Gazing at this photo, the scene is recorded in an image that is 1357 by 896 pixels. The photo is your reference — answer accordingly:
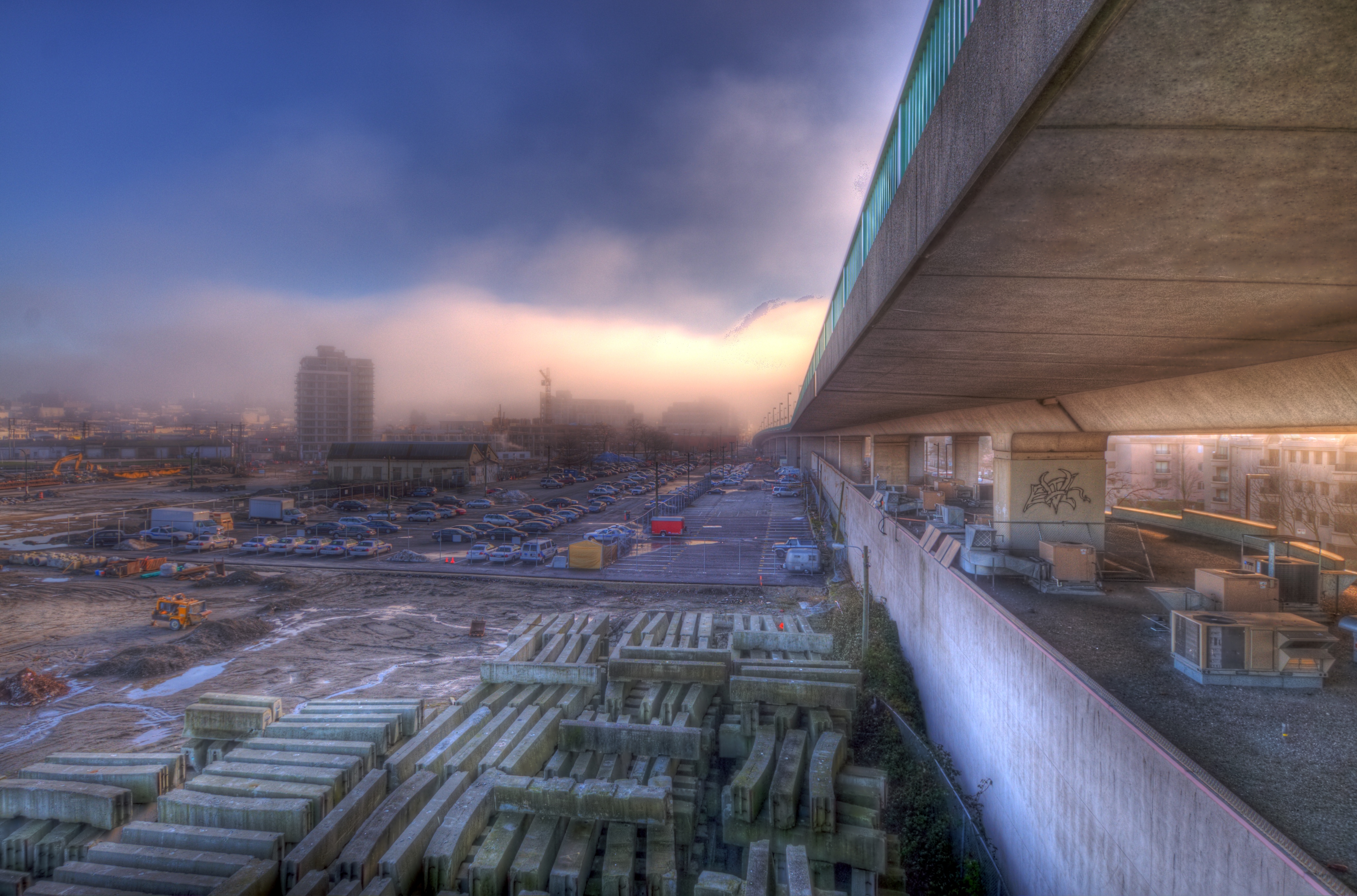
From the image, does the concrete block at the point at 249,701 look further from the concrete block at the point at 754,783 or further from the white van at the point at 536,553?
the white van at the point at 536,553

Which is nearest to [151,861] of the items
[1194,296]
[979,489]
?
[1194,296]

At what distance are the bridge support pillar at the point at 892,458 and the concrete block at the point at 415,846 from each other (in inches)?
1181

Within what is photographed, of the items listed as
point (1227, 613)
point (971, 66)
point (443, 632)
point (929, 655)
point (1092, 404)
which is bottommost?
point (443, 632)

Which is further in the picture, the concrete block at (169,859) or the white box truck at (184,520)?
the white box truck at (184,520)

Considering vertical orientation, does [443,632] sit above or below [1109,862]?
below

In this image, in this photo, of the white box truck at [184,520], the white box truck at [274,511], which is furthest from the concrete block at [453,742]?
the white box truck at [274,511]

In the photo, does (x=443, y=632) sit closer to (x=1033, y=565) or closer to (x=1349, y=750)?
(x=1033, y=565)

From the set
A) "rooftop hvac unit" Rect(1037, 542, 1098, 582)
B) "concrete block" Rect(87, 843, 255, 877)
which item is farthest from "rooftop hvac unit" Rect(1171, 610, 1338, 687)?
"concrete block" Rect(87, 843, 255, 877)

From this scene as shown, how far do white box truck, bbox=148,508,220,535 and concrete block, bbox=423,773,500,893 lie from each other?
37916 mm

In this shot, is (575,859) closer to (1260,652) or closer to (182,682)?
(1260,652)

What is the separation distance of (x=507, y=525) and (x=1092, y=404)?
113 ft

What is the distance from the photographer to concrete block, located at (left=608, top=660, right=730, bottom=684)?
10461 mm

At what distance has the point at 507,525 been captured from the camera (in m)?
40.0

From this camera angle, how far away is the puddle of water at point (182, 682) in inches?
593
